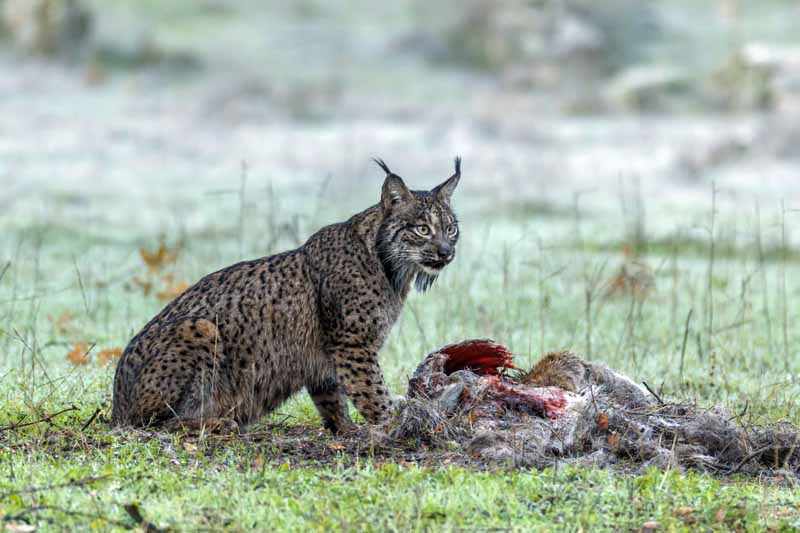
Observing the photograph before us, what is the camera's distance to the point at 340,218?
18516 mm

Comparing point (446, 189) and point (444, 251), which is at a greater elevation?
point (446, 189)

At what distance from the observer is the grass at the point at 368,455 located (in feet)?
18.6

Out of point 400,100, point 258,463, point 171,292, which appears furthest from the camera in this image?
point 400,100

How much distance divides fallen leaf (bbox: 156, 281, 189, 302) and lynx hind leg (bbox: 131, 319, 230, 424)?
182 inches

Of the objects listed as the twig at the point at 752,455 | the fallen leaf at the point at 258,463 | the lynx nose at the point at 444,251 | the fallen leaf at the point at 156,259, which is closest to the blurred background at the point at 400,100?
the fallen leaf at the point at 156,259

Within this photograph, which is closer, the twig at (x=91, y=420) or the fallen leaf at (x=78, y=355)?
the twig at (x=91, y=420)

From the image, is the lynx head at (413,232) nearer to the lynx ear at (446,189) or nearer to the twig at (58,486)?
the lynx ear at (446,189)

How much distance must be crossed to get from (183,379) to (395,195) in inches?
69.4

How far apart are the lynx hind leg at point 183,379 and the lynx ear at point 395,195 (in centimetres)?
137

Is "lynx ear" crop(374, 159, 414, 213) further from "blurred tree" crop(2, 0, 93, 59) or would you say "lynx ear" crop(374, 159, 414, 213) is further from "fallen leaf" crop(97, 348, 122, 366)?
"blurred tree" crop(2, 0, 93, 59)

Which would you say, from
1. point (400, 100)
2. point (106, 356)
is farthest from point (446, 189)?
point (400, 100)

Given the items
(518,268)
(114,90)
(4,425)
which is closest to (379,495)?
(4,425)

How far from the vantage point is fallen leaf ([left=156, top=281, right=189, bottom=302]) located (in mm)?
11898

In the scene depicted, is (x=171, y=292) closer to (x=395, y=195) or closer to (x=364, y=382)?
(x=395, y=195)
